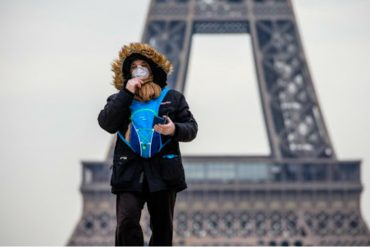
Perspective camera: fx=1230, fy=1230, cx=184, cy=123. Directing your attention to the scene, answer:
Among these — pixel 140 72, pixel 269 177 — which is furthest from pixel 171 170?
pixel 269 177

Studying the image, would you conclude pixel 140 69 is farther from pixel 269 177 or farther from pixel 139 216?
pixel 269 177

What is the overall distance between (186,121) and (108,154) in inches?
1720

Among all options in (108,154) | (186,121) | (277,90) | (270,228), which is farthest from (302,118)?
(186,121)

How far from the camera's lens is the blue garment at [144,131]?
905 centimetres

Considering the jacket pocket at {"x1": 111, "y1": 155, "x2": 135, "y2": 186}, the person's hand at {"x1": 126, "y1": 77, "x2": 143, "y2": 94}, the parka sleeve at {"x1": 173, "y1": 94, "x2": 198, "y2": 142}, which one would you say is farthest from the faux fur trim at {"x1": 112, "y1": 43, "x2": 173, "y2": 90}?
the jacket pocket at {"x1": 111, "y1": 155, "x2": 135, "y2": 186}

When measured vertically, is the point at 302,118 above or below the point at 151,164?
above

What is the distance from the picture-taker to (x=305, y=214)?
2117 inches

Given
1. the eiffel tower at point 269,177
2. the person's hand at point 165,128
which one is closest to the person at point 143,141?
the person's hand at point 165,128

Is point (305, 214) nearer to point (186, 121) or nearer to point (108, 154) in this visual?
point (108, 154)

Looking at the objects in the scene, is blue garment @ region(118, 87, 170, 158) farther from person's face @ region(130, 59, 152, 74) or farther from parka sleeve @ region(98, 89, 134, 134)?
person's face @ region(130, 59, 152, 74)

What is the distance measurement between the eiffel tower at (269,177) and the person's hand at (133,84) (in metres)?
42.3

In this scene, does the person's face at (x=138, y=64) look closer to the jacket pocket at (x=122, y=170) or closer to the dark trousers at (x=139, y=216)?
the jacket pocket at (x=122, y=170)

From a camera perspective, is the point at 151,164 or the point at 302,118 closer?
the point at 151,164

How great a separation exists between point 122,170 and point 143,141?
268 millimetres
